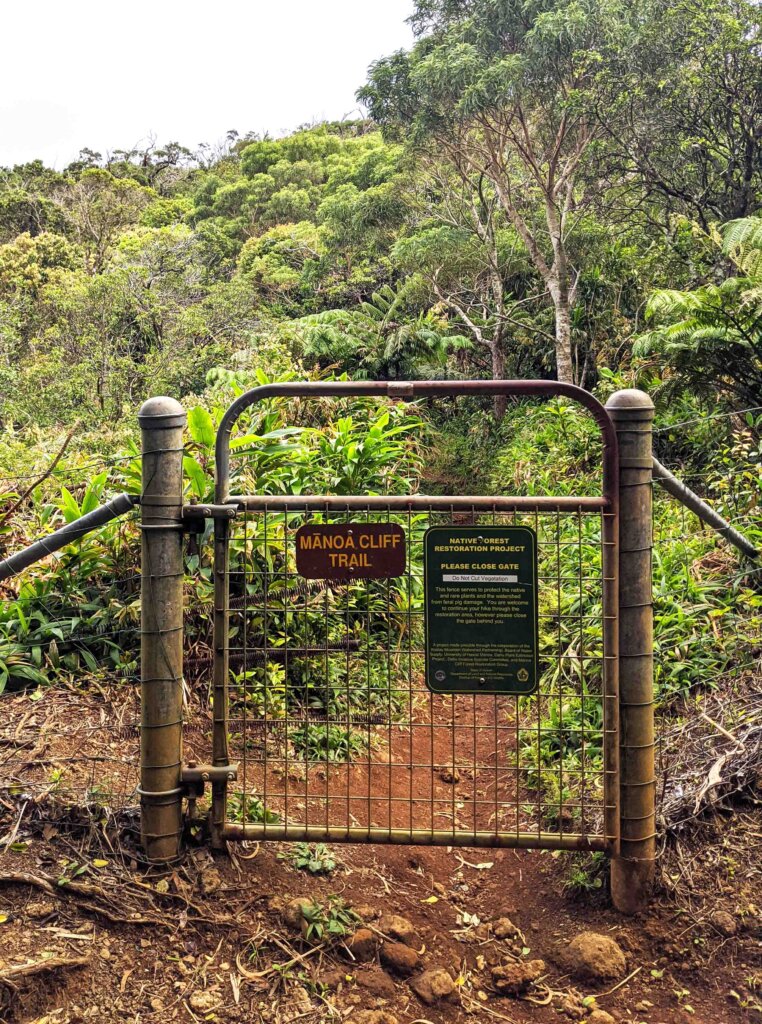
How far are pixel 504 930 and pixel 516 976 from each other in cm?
22

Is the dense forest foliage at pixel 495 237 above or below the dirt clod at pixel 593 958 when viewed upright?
above

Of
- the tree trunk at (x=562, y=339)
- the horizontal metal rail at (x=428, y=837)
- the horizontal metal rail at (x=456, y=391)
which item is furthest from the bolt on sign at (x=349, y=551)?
the tree trunk at (x=562, y=339)

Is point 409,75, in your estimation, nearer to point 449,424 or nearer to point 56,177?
point 449,424

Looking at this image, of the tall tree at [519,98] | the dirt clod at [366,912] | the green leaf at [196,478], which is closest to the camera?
the dirt clod at [366,912]

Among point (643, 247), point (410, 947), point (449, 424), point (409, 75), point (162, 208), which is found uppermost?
point (162, 208)

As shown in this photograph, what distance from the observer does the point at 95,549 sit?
4535 mm

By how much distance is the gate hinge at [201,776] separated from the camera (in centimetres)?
293

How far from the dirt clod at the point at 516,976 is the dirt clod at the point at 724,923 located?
1.90ft

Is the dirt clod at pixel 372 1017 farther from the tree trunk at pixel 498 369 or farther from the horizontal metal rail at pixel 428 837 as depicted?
the tree trunk at pixel 498 369

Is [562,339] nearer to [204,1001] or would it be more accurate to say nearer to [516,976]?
[516,976]

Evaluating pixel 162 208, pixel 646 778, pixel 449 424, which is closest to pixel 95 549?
pixel 646 778

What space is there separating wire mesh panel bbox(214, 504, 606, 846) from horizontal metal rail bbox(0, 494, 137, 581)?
0.42 meters

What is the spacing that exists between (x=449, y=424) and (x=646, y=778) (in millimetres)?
13704

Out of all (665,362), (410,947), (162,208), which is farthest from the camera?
(162,208)
